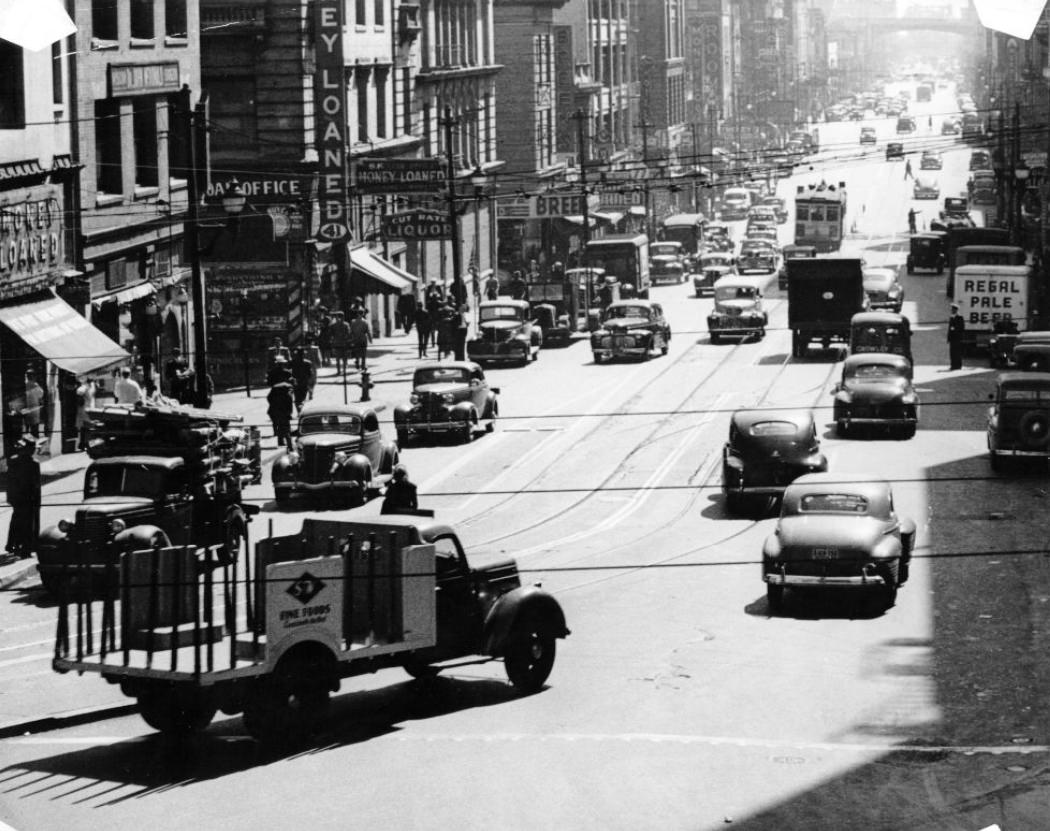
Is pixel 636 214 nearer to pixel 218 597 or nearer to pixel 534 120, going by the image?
pixel 534 120

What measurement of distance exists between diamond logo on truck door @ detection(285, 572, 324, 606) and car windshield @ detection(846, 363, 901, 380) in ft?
88.2

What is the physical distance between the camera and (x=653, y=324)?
61906 millimetres

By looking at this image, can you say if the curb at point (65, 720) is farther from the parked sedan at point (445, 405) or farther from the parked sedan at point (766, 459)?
the parked sedan at point (445, 405)

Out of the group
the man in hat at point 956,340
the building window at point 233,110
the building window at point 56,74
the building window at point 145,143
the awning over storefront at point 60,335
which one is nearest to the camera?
the awning over storefront at point 60,335

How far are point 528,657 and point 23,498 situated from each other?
10754 mm

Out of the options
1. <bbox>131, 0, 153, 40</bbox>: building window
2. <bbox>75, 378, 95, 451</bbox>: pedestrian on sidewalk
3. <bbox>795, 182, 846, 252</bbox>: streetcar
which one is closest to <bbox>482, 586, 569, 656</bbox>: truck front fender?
<bbox>75, 378, 95, 451</bbox>: pedestrian on sidewalk

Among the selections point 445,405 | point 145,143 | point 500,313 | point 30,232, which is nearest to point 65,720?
point 30,232

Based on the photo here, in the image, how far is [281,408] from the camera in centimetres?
4122

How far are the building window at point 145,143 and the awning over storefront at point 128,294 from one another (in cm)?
270

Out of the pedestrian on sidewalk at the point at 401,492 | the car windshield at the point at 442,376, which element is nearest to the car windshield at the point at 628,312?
the car windshield at the point at 442,376

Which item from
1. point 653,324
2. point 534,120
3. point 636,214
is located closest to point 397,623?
point 653,324

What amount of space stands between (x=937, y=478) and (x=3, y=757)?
21762 mm

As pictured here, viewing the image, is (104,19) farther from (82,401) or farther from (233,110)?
(233,110)

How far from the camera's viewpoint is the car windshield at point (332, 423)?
36.7m
